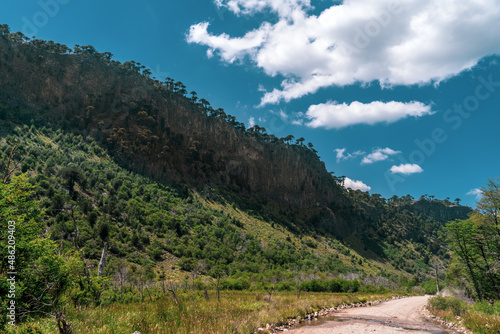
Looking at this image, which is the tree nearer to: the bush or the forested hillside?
the forested hillside

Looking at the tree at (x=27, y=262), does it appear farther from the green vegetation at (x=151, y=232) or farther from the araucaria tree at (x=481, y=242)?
the araucaria tree at (x=481, y=242)

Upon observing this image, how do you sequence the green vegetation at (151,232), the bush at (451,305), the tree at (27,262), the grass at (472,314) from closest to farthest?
the tree at (27,262) < the grass at (472,314) < the bush at (451,305) < the green vegetation at (151,232)

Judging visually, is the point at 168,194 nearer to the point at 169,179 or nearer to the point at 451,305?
the point at 169,179

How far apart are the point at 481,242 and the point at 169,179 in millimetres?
82403

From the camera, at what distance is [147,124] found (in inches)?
A: 3780

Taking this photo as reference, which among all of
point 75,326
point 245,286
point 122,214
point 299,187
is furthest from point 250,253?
point 299,187

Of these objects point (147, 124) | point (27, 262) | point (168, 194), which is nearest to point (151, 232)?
point (168, 194)

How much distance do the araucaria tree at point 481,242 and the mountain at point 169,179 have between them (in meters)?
38.2

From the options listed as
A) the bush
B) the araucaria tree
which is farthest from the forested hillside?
the araucaria tree

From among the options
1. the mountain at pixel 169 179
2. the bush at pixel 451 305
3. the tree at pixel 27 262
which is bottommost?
the bush at pixel 451 305

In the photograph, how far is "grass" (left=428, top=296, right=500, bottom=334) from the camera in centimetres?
1152

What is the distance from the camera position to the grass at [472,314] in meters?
11.5

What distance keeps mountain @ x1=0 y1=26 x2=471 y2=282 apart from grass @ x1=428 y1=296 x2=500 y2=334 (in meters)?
36.9

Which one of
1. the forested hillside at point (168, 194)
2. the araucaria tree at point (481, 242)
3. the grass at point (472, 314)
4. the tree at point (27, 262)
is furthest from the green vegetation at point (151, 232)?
the tree at point (27, 262)
